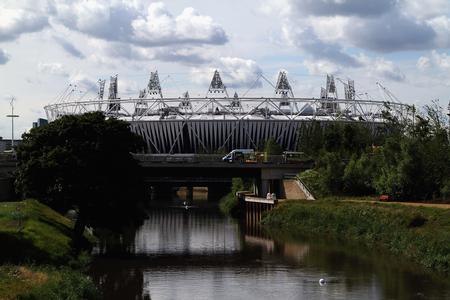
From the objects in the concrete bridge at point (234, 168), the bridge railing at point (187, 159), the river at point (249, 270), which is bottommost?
the river at point (249, 270)

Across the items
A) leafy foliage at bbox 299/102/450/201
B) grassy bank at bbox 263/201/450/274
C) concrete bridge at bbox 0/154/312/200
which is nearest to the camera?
grassy bank at bbox 263/201/450/274

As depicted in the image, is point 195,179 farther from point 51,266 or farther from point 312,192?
point 51,266

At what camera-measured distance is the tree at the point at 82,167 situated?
55656mm

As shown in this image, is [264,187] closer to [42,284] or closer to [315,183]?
[315,183]

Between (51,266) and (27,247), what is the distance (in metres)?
4.39

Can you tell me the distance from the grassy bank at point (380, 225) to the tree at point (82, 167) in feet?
70.5

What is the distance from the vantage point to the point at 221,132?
639 ft

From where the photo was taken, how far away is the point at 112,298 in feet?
143

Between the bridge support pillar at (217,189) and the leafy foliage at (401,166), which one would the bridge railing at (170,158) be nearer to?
the leafy foliage at (401,166)

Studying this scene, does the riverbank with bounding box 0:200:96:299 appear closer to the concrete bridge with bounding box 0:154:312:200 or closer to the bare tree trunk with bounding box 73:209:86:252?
the bare tree trunk with bounding box 73:209:86:252

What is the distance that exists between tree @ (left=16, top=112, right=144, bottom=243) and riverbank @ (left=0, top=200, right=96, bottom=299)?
7.36 ft

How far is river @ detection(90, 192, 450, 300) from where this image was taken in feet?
147

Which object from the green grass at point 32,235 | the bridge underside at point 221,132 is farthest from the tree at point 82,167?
the bridge underside at point 221,132

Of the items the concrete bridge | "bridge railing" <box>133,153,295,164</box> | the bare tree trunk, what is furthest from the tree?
"bridge railing" <box>133,153,295,164</box>
